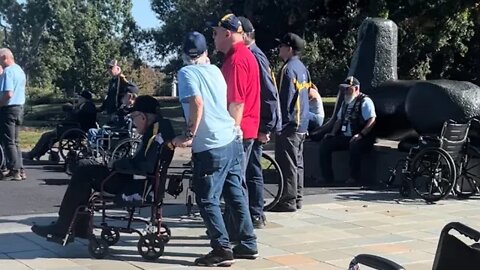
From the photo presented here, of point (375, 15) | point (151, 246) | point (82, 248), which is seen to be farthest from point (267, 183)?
point (375, 15)

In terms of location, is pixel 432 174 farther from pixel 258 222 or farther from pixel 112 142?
pixel 112 142

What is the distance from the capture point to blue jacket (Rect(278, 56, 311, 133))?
916 cm

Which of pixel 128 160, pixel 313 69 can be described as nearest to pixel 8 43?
pixel 313 69

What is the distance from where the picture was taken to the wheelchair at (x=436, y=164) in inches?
415

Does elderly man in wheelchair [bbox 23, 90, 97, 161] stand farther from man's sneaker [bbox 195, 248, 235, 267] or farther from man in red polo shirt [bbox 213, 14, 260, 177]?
man's sneaker [bbox 195, 248, 235, 267]

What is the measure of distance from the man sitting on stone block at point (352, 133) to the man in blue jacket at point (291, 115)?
267 centimetres

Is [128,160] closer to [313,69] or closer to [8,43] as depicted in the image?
[313,69]

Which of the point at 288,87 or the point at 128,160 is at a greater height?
the point at 288,87

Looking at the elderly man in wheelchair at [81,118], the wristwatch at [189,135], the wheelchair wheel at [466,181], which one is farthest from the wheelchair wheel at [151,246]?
the elderly man in wheelchair at [81,118]

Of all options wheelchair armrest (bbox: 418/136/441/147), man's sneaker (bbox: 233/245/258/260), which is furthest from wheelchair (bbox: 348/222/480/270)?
wheelchair armrest (bbox: 418/136/441/147)

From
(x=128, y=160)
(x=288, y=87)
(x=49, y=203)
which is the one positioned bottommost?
(x=49, y=203)

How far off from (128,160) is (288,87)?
8.62 ft

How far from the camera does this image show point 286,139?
30.3ft

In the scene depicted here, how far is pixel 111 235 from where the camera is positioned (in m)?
7.36
